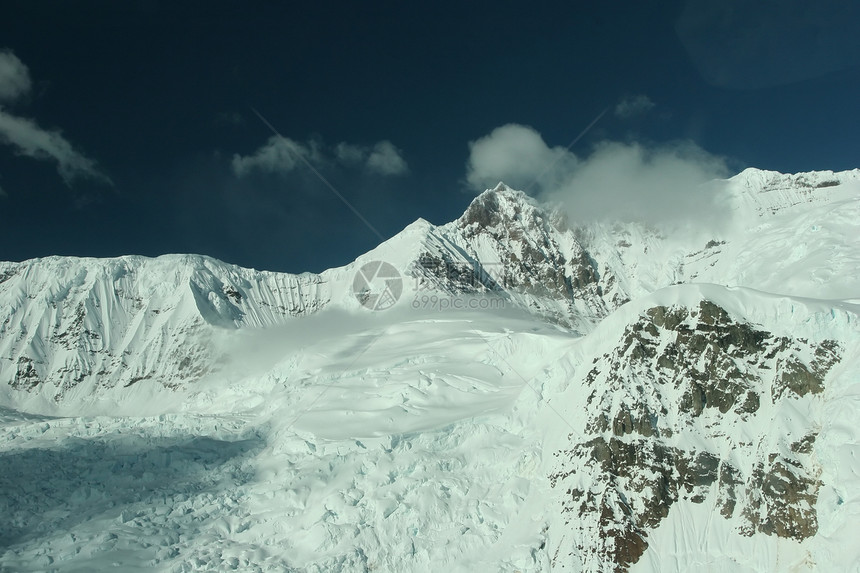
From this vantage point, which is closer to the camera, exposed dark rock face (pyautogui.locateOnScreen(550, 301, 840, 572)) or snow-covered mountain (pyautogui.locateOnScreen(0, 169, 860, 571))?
exposed dark rock face (pyautogui.locateOnScreen(550, 301, 840, 572))

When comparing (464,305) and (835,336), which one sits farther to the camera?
(464,305)

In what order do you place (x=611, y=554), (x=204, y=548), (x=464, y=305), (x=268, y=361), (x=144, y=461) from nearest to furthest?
(x=611, y=554)
(x=204, y=548)
(x=144, y=461)
(x=268, y=361)
(x=464, y=305)

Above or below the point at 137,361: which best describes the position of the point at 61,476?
below

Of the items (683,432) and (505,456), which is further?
(505,456)

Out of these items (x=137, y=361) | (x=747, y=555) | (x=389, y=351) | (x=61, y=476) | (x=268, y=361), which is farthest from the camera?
(x=137, y=361)

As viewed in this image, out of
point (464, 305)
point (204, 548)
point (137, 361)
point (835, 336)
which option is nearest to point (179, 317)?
point (137, 361)

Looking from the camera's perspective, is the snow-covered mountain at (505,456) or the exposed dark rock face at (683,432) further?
the snow-covered mountain at (505,456)

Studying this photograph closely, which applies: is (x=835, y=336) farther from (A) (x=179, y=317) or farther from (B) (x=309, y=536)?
(A) (x=179, y=317)

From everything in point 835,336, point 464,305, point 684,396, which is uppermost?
point 464,305
